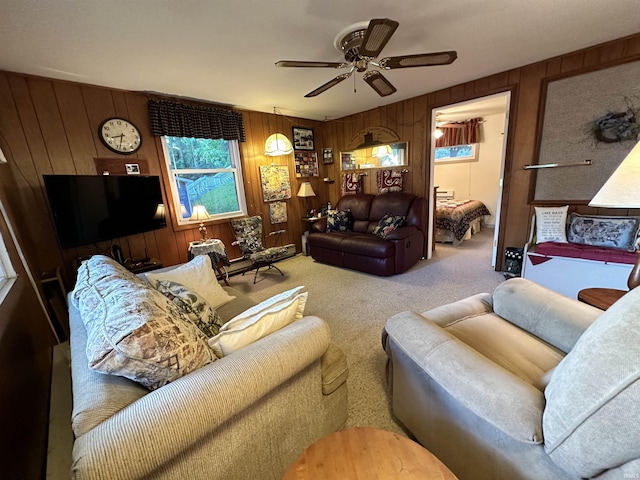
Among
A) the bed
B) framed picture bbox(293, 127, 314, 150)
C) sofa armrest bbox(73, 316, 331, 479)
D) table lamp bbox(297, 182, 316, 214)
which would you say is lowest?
the bed

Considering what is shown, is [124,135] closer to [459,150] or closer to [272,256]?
[272,256]

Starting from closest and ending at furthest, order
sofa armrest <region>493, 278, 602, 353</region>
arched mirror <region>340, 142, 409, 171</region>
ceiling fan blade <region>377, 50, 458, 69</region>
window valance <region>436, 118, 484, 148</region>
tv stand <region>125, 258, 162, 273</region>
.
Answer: sofa armrest <region>493, 278, 602, 353</region>
ceiling fan blade <region>377, 50, 458, 69</region>
tv stand <region>125, 258, 162, 273</region>
arched mirror <region>340, 142, 409, 171</region>
window valance <region>436, 118, 484, 148</region>

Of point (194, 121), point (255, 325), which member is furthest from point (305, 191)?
point (255, 325)

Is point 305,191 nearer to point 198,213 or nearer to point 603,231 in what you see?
point 198,213

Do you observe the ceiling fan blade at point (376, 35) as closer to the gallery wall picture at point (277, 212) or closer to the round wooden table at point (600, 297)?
the round wooden table at point (600, 297)

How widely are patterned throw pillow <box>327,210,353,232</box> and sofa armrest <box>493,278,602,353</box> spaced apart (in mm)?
2761

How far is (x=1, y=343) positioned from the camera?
1.14 m

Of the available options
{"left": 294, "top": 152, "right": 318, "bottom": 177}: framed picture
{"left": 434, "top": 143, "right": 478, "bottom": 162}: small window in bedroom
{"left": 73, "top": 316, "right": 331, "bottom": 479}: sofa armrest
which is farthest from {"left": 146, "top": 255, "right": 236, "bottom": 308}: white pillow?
{"left": 434, "top": 143, "right": 478, "bottom": 162}: small window in bedroom

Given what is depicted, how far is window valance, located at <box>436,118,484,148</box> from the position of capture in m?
5.76

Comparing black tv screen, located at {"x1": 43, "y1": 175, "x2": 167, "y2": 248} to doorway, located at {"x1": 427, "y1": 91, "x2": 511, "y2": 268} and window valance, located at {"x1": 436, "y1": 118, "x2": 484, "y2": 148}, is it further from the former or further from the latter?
window valance, located at {"x1": 436, "y1": 118, "x2": 484, "y2": 148}

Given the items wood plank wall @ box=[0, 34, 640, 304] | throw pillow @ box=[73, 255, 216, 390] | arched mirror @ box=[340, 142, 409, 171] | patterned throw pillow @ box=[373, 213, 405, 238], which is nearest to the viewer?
throw pillow @ box=[73, 255, 216, 390]

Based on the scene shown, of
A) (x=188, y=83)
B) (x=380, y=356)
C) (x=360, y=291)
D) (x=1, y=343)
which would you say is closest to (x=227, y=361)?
(x=1, y=343)

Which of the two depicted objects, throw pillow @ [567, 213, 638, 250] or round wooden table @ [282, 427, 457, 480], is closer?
round wooden table @ [282, 427, 457, 480]

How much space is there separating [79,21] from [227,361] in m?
2.36
